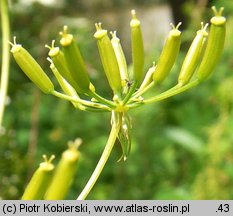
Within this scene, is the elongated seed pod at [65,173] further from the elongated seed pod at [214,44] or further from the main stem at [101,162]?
the elongated seed pod at [214,44]

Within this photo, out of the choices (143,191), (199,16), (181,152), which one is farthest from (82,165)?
(199,16)

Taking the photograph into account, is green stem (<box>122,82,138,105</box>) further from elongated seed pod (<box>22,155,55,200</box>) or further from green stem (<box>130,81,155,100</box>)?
elongated seed pod (<box>22,155,55,200</box>)

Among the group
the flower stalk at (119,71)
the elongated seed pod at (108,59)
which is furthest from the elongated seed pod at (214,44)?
the elongated seed pod at (108,59)

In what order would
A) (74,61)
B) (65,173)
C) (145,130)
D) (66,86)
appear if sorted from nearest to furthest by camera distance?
(65,173), (74,61), (66,86), (145,130)

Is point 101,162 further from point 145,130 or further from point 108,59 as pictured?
point 145,130

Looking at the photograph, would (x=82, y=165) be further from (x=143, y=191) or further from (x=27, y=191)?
(x=27, y=191)

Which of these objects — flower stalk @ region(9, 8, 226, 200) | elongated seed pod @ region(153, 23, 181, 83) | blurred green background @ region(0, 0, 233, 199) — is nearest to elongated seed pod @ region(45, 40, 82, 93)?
flower stalk @ region(9, 8, 226, 200)

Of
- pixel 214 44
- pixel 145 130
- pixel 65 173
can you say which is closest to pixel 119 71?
pixel 214 44
